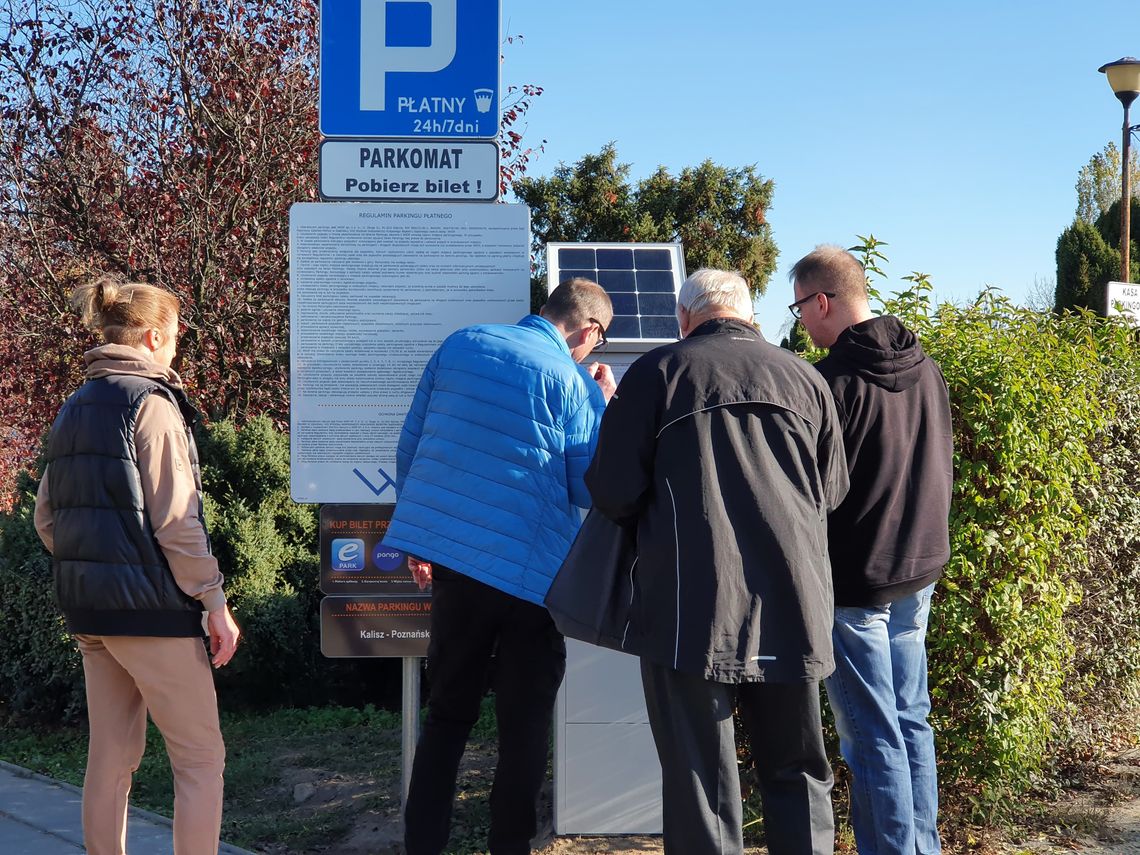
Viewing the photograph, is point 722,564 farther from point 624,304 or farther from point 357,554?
point 624,304

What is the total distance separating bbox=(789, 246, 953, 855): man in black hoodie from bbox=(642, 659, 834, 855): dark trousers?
16.2 inches

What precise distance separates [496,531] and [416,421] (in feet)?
1.58

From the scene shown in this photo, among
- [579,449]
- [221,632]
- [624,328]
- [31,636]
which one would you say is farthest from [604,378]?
[31,636]

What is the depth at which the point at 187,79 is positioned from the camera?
8125mm

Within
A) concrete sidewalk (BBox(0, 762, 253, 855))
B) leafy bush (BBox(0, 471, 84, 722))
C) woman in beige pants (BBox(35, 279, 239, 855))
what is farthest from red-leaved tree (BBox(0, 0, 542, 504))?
woman in beige pants (BBox(35, 279, 239, 855))

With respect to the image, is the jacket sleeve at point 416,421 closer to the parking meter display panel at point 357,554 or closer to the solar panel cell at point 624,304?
the parking meter display panel at point 357,554

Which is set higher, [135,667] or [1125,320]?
[1125,320]

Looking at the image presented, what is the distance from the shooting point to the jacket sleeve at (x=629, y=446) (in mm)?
2607

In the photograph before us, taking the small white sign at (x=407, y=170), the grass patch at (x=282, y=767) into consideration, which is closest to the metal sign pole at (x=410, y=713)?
the grass patch at (x=282, y=767)

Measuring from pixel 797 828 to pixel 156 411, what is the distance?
2019 millimetres

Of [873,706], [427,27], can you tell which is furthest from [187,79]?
[873,706]

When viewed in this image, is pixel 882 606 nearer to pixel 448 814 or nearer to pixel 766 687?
pixel 766 687

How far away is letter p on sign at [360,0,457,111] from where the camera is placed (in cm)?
382

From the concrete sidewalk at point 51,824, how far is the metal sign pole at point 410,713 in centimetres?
69
